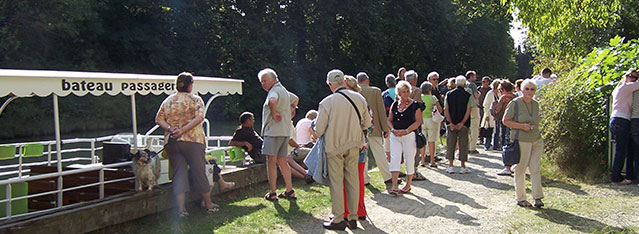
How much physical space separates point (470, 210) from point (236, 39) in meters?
26.2

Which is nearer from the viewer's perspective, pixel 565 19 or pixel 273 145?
pixel 273 145

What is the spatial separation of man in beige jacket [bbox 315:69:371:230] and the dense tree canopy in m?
22.9

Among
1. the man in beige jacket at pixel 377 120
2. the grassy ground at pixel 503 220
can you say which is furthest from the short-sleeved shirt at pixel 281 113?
the man in beige jacket at pixel 377 120

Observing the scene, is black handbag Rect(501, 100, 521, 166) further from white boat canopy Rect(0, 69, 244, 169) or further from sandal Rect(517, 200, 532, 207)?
white boat canopy Rect(0, 69, 244, 169)

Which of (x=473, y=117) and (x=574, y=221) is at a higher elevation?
(x=473, y=117)

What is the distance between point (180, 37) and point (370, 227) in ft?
94.0

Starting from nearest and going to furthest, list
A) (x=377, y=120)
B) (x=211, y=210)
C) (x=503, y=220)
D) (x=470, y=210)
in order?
(x=503, y=220) → (x=470, y=210) → (x=211, y=210) → (x=377, y=120)

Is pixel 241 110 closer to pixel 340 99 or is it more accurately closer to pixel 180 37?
pixel 180 37

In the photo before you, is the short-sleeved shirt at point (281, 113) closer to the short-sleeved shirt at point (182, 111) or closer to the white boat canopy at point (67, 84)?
the short-sleeved shirt at point (182, 111)

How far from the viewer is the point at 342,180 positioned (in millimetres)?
6250

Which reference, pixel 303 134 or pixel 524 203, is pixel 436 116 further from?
pixel 524 203

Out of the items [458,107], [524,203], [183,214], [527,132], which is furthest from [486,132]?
[183,214]

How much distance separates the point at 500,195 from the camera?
318 inches

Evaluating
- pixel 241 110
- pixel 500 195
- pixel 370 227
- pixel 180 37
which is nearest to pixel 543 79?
pixel 500 195
